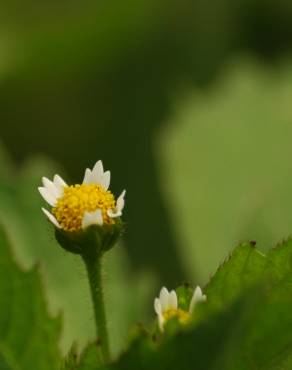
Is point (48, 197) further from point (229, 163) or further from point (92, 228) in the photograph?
point (229, 163)

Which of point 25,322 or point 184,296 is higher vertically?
point 184,296

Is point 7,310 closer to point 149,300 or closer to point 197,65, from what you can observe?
point 149,300

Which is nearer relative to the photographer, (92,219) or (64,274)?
(92,219)

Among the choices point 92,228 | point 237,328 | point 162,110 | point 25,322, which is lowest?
point 162,110

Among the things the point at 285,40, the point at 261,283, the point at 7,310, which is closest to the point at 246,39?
the point at 285,40

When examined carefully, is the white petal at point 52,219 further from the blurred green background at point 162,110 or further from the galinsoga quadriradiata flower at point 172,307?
the blurred green background at point 162,110

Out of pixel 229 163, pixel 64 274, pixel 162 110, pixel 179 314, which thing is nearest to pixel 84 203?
pixel 179 314

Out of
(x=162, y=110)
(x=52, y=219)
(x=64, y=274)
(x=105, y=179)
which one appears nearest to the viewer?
(x=52, y=219)

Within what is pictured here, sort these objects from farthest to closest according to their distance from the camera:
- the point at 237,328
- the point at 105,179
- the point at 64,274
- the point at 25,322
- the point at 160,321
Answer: the point at 64,274 < the point at 105,179 < the point at 25,322 < the point at 160,321 < the point at 237,328
